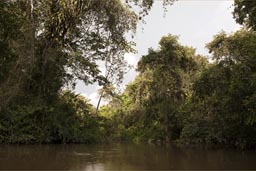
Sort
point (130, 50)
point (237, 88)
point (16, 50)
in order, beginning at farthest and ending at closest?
point (130, 50) < point (237, 88) < point (16, 50)

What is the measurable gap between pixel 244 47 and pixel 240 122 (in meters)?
4.15

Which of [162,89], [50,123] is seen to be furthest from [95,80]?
[162,89]

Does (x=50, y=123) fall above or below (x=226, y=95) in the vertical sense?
below

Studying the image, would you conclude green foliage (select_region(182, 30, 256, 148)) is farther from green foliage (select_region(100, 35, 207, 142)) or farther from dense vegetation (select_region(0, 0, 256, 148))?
green foliage (select_region(100, 35, 207, 142))

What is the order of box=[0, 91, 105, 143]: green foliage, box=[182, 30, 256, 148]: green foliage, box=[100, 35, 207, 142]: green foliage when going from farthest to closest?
box=[100, 35, 207, 142]: green foliage < box=[0, 91, 105, 143]: green foliage < box=[182, 30, 256, 148]: green foliage

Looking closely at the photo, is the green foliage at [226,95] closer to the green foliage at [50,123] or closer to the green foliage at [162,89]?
the green foliage at [162,89]

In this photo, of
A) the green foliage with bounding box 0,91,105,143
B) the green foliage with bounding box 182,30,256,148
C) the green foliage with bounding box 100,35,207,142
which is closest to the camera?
the green foliage with bounding box 182,30,256,148

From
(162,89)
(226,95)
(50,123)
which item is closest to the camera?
(226,95)

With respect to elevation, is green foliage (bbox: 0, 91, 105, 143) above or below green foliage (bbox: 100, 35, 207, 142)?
below

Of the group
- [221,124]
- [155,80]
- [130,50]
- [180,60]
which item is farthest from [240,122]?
[180,60]

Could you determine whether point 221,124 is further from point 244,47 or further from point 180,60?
point 180,60

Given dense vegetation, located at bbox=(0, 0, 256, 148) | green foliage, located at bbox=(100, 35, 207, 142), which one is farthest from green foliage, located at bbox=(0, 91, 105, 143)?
green foliage, located at bbox=(100, 35, 207, 142)

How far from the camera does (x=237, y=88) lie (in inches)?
876

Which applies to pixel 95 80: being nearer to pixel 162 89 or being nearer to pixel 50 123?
pixel 50 123
